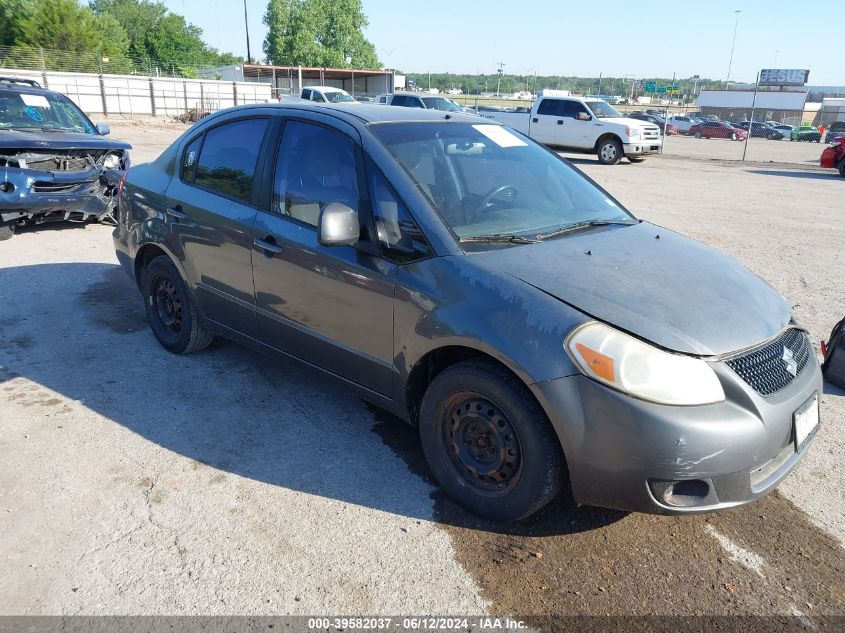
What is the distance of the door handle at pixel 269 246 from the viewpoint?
3.66m

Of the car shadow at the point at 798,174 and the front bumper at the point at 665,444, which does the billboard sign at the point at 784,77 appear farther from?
the front bumper at the point at 665,444

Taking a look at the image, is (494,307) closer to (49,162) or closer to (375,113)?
(375,113)

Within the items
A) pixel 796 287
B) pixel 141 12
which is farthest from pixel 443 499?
pixel 141 12

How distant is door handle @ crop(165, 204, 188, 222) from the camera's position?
4.33 metres

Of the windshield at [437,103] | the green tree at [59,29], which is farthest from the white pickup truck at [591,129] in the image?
the green tree at [59,29]

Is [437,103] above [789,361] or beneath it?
above

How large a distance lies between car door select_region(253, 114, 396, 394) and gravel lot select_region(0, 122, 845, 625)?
0.52m

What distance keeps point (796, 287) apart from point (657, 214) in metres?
→ 4.85

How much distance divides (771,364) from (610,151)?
19078 millimetres

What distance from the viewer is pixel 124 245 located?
5055 millimetres

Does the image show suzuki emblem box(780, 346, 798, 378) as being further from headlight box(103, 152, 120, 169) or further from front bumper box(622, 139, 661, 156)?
front bumper box(622, 139, 661, 156)

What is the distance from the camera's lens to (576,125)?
67.9 ft

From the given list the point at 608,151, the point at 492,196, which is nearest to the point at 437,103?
the point at 608,151

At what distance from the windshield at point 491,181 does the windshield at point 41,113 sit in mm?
7254
